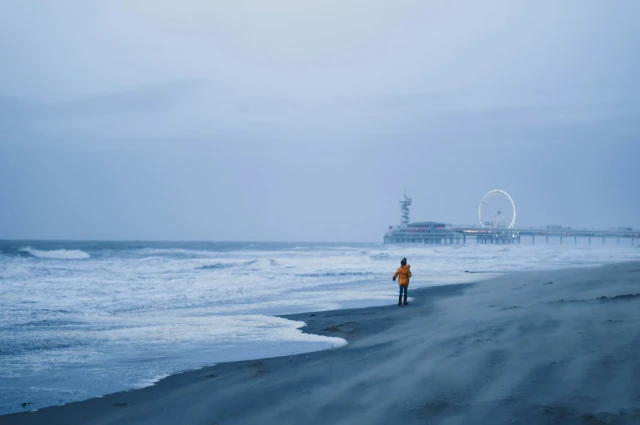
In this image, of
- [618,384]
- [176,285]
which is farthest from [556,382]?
[176,285]

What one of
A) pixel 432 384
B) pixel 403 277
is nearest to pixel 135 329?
pixel 403 277

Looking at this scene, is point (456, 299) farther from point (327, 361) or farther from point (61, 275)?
point (61, 275)

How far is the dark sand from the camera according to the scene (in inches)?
212

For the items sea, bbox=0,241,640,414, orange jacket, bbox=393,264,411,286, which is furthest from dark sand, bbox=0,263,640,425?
orange jacket, bbox=393,264,411,286

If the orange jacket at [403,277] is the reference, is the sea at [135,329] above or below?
below

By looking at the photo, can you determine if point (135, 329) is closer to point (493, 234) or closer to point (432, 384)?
Answer: point (432, 384)

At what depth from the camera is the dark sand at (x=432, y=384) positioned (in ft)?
17.7

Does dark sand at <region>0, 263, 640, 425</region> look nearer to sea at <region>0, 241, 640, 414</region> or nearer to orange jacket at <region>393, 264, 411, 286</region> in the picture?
sea at <region>0, 241, 640, 414</region>

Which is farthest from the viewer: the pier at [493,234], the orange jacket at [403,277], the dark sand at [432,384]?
Result: the pier at [493,234]

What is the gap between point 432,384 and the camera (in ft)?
20.6

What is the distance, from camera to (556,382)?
236 inches

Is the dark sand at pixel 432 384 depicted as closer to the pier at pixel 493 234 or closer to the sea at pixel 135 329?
the sea at pixel 135 329

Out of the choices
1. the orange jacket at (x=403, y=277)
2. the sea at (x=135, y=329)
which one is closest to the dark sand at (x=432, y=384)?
the sea at (x=135, y=329)

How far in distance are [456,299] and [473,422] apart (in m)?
12.3
